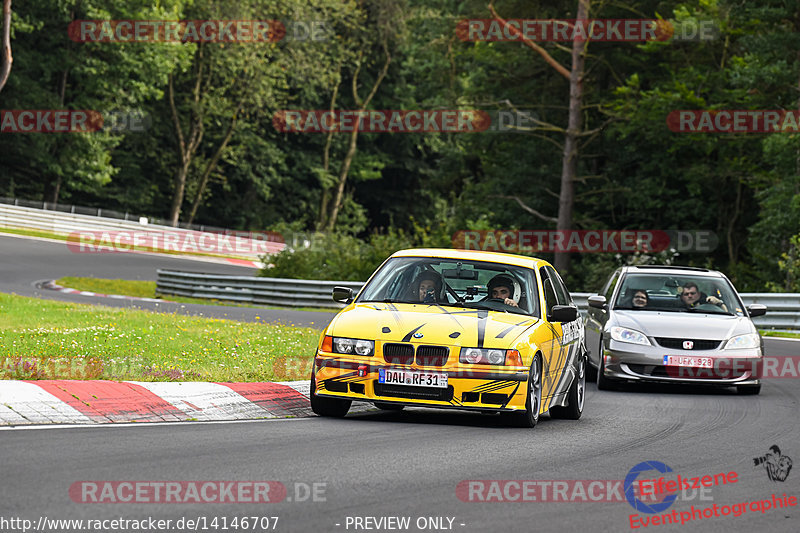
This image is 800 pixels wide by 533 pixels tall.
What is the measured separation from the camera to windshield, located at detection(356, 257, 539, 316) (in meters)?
11.4

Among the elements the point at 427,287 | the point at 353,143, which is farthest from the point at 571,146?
the point at 353,143

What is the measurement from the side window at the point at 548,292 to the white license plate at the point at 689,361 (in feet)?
9.93

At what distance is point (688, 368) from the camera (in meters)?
14.6

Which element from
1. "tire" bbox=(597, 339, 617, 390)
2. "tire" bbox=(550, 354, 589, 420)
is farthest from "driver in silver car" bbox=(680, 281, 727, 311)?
"tire" bbox=(550, 354, 589, 420)

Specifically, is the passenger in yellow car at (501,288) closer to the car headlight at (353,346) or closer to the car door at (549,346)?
the car door at (549,346)

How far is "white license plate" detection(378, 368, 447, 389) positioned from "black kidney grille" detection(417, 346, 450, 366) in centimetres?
9

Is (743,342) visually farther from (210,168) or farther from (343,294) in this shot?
(210,168)

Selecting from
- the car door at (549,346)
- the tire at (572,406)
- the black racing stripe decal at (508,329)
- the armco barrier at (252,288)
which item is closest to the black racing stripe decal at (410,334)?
the black racing stripe decal at (508,329)

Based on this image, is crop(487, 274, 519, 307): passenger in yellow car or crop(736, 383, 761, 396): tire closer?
crop(487, 274, 519, 307): passenger in yellow car

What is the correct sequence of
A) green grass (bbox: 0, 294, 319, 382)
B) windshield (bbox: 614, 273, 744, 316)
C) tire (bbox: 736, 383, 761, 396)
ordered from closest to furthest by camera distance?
green grass (bbox: 0, 294, 319, 382) < tire (bbox: 736, 383, 761, 396) < windshield (bbox: 614, 273, 744, 316)

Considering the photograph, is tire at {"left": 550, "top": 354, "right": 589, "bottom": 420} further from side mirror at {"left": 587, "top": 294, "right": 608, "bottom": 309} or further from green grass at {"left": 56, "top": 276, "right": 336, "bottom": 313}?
green grass at {"left": 56, "top": 276, "right": 336, "bottom": 313}

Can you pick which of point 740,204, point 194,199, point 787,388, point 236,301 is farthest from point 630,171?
point 194,199

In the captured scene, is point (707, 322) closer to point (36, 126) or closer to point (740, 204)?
point (740, 204)

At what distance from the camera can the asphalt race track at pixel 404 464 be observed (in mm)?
6523
